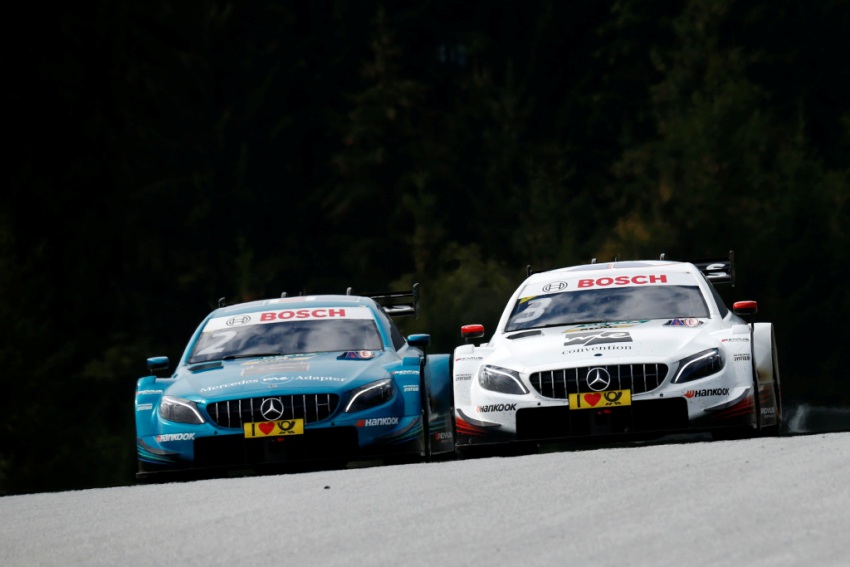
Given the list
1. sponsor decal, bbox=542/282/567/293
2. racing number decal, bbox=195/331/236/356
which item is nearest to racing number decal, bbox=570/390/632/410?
sponsor decal, bbox=542/282/567/293

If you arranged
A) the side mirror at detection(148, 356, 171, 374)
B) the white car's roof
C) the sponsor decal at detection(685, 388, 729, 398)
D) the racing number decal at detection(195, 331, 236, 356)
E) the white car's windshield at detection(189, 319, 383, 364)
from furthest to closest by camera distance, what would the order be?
the white car's roof < the racing number decal at detection(195, 331, 236, 356) < the white car's windshield at detection(189, 319, 383, 364) < the side mirror at detection(148, 356, 171, 374) < the sponsor decal at detection(685, 388, 729, 398)

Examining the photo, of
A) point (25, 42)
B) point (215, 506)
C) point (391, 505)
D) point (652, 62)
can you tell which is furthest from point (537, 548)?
point (25, 42)

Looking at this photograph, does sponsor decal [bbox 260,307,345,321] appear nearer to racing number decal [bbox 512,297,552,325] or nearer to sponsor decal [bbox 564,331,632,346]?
racing number decal [bbox 512,297,552,325]

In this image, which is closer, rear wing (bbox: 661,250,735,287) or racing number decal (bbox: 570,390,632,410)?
racing number decal (bbox: 570,390,632,410)

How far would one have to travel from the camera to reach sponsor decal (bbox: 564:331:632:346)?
14492mm

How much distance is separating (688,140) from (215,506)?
1785 inches

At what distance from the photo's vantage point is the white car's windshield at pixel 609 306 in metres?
15.6

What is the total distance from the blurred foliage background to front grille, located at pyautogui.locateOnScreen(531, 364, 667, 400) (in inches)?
1425

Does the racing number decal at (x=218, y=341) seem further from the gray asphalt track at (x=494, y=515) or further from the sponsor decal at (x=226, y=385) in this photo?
the gray asphalt track at (x=494, y=515)

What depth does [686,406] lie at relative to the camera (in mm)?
14117

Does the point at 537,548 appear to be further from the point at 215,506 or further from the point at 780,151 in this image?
the point at 780,151

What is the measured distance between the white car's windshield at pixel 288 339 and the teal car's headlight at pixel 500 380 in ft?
4.77

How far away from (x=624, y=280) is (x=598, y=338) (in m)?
1.68

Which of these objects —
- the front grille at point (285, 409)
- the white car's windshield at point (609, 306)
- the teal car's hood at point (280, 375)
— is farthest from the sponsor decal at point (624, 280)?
the front grille at point (285, 409)
